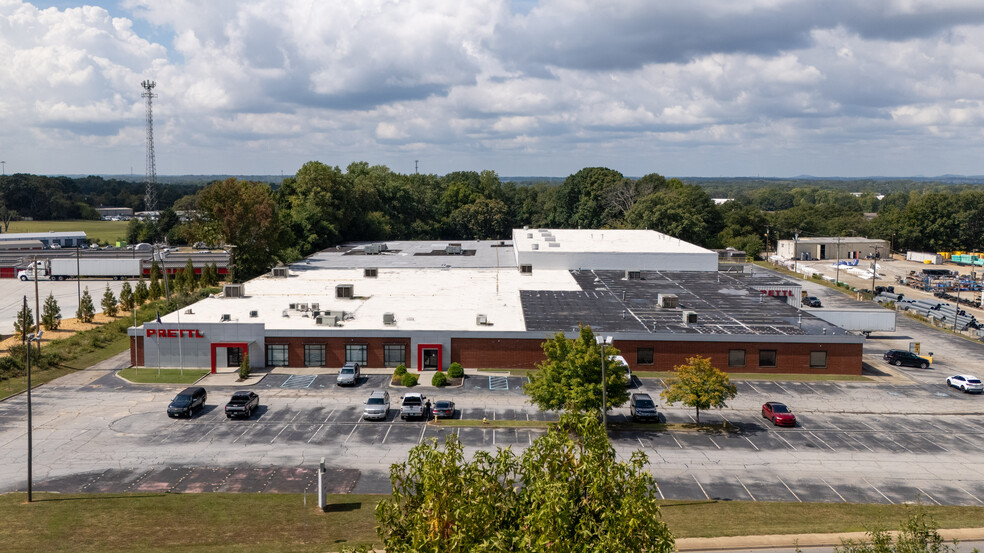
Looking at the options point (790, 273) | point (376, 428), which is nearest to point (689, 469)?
point (376, 428)

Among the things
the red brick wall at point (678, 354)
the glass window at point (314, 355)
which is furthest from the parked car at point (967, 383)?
the glass window at point (314, 355)

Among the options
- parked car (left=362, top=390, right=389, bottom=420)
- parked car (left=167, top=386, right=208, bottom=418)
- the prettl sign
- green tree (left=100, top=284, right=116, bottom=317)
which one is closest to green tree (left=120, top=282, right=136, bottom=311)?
green tree (left=100, top=284, right=116, bottom=317)

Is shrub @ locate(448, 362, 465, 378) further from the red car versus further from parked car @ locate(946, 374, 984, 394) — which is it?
parked car @ locate(946, 374, 984, 394)

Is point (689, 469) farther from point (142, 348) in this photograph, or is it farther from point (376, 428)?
point (142, 348)

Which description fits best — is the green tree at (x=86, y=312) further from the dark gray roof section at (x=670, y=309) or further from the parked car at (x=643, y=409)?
the parked car at (x=643, y=409)

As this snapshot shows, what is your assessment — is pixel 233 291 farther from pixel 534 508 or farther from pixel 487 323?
pixel 534 508
